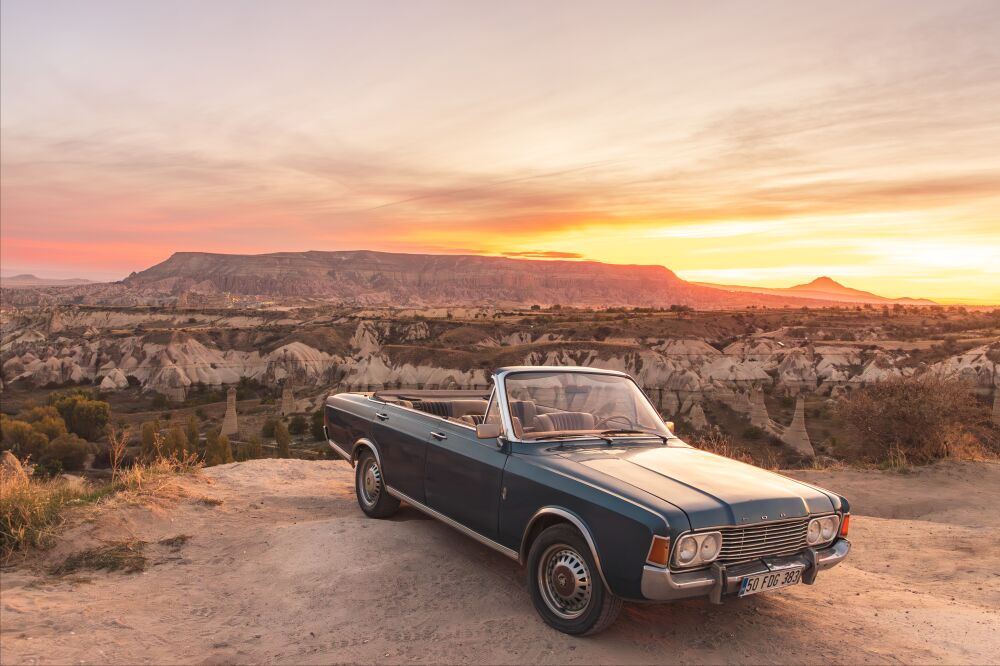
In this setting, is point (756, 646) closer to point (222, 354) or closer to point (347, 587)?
point (347, 587)

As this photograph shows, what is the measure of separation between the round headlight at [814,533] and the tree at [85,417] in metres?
55.1

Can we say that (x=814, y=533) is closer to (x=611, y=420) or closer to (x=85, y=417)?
(x=611, y=420)

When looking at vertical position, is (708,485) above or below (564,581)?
above

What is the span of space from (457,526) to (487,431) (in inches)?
39.2

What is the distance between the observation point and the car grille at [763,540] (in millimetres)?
4043

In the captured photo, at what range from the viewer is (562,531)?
434cm

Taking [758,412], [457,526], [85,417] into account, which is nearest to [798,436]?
[758,412]

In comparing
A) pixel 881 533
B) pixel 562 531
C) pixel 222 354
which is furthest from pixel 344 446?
pixel 222 354

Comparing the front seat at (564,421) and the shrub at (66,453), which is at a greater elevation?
the front seat at (564,421)

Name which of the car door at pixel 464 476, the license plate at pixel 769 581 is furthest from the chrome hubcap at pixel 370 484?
the license plate at pixel 769 581

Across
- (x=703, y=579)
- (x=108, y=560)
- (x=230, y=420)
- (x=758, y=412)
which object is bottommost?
(x=230, y=420)

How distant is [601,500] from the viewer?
4129mm

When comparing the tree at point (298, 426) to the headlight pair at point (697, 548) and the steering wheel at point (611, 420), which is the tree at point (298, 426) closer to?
the steering wheel at point (611, 420)

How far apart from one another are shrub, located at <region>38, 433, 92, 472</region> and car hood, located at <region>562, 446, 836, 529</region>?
45.2 meters
